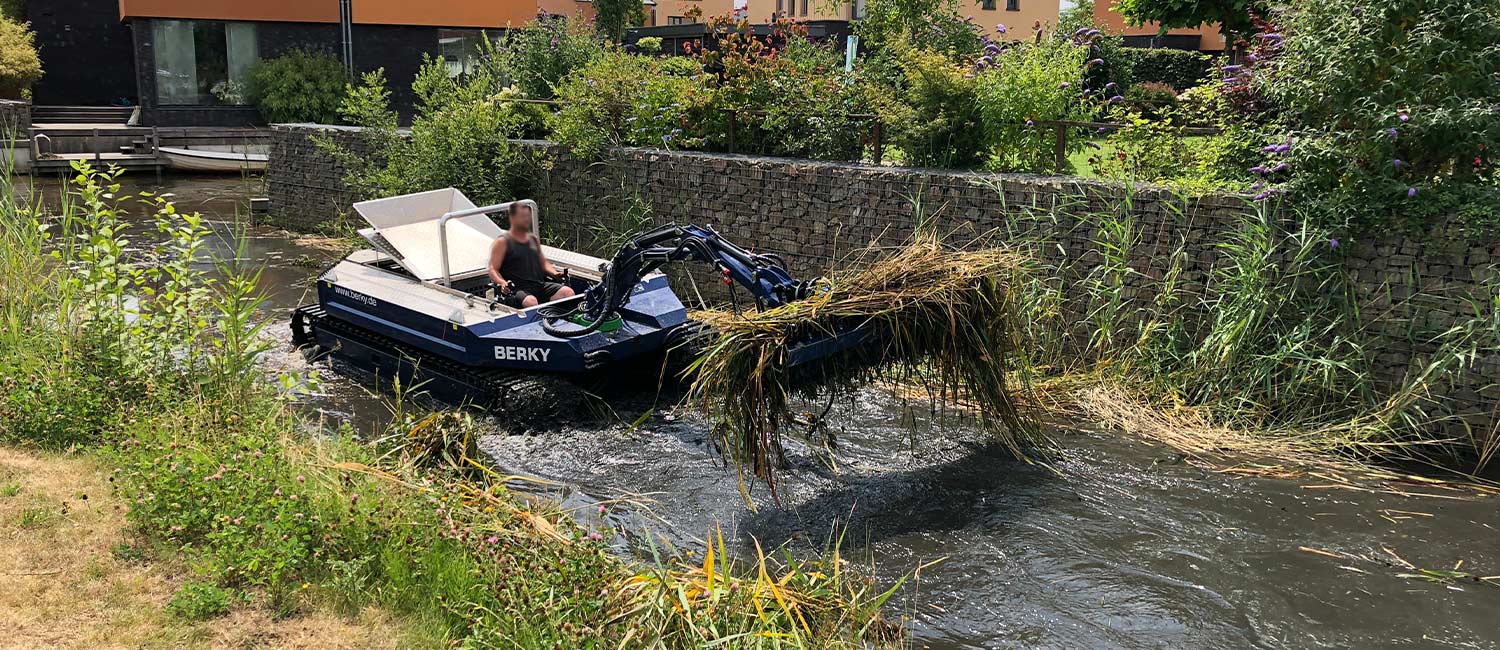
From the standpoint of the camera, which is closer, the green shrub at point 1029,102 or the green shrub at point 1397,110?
the green shrub at point 1397,110

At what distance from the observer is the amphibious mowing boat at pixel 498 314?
7.72m

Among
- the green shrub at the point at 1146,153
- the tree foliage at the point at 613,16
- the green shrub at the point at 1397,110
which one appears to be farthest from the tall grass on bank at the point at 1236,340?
the tree foliage at the point at 613,16

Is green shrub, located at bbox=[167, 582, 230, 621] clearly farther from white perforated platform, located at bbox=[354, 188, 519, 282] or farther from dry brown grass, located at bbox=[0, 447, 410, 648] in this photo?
white perforated platform, located at bbox=[354, 188, 519, 282]

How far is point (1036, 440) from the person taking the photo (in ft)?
25.1

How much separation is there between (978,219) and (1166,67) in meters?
20.4

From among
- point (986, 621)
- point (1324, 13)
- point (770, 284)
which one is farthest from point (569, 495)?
point (1324, 13)

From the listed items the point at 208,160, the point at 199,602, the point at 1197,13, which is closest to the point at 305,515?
the point at 199,602

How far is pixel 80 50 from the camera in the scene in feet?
97.1

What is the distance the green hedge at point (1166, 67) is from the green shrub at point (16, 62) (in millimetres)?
26449

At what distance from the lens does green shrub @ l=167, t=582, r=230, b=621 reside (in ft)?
14.5

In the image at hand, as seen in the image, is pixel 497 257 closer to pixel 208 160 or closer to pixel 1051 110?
pixel 1051 110

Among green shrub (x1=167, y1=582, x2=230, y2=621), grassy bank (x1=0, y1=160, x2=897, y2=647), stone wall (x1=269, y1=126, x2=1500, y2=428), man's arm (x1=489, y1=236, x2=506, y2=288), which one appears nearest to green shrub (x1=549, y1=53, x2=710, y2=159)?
stone wall (x1=269, y1=126, x2=1500, y2=428)

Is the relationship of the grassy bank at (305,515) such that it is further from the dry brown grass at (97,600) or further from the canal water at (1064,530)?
the canal water at (1064,530)

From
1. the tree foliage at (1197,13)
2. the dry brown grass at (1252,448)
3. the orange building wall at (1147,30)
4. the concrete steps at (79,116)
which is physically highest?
the orange building wall at (1147,30)
